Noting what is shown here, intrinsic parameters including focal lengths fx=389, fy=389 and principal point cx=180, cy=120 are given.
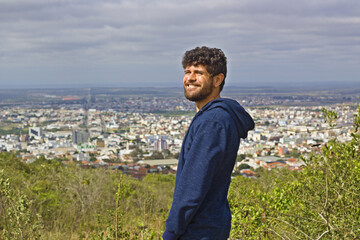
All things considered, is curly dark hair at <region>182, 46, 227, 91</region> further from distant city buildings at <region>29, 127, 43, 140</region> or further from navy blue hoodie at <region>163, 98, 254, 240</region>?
distant city buildings at <region>29, 127, 43, 140</region>

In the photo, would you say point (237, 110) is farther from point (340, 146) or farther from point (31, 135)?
point (31, 135)

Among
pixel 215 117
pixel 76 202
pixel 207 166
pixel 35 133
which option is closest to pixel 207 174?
pixel 207 166

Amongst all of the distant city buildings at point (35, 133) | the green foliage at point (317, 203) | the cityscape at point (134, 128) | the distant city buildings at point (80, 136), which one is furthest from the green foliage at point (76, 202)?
the distant city buildings at point (35, 133)

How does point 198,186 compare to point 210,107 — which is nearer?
point 198,186

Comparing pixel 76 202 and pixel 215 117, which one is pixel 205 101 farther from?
pixel 76 202

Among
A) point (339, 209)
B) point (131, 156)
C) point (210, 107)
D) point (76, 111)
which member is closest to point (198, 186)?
point (210, 107)

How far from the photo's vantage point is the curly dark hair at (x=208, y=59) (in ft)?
6.48

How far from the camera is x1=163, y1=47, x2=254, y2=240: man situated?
5.74ft

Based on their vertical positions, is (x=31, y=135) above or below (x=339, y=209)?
below

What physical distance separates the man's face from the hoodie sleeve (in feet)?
0.81

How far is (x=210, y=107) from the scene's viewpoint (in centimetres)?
188

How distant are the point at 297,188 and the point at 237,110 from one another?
5.99ft

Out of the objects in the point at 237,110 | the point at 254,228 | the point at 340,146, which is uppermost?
the point at 237,110

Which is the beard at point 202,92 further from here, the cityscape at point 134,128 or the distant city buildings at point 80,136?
the distant city buildings at point 80,136
